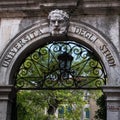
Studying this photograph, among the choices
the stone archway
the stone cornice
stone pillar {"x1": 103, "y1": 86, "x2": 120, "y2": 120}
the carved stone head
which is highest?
the stone cornice

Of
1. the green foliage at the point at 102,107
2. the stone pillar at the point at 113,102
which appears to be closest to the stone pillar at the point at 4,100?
the stone pillar at the point at 113,102

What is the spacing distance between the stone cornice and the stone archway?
361mm

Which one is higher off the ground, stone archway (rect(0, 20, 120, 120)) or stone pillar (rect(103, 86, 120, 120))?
stone archway (rect(0, 20, 120, 120))

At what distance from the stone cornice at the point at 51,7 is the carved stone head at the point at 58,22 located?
26 centimetres

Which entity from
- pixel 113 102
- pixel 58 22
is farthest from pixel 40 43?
pixel 113 102

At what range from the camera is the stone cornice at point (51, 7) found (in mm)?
10117

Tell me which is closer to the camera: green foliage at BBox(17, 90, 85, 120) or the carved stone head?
the carved stone head

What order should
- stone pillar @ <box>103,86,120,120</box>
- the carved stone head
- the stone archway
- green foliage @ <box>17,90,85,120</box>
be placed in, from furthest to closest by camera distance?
green foliage @ <box>17,90,85,120</box>, the carved stone head, the stone archway, stone pillar @ <box>103,86,120,120</box>

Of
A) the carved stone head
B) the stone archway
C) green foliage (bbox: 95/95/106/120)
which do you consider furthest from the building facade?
green foliage (bbox: 95/95/106/120)

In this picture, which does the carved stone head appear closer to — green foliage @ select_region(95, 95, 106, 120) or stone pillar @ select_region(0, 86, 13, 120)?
stone pillar @ select_region(0, 86, 13, 120)

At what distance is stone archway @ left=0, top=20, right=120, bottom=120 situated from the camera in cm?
962

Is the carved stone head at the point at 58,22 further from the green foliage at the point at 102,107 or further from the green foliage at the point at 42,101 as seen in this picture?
the green foliage at the point at 42,101

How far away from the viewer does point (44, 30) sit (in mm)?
10344

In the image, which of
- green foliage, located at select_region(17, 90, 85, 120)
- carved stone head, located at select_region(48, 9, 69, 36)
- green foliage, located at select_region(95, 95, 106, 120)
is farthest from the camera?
green foliage, located at select_region(17, 90, 85, 120)
